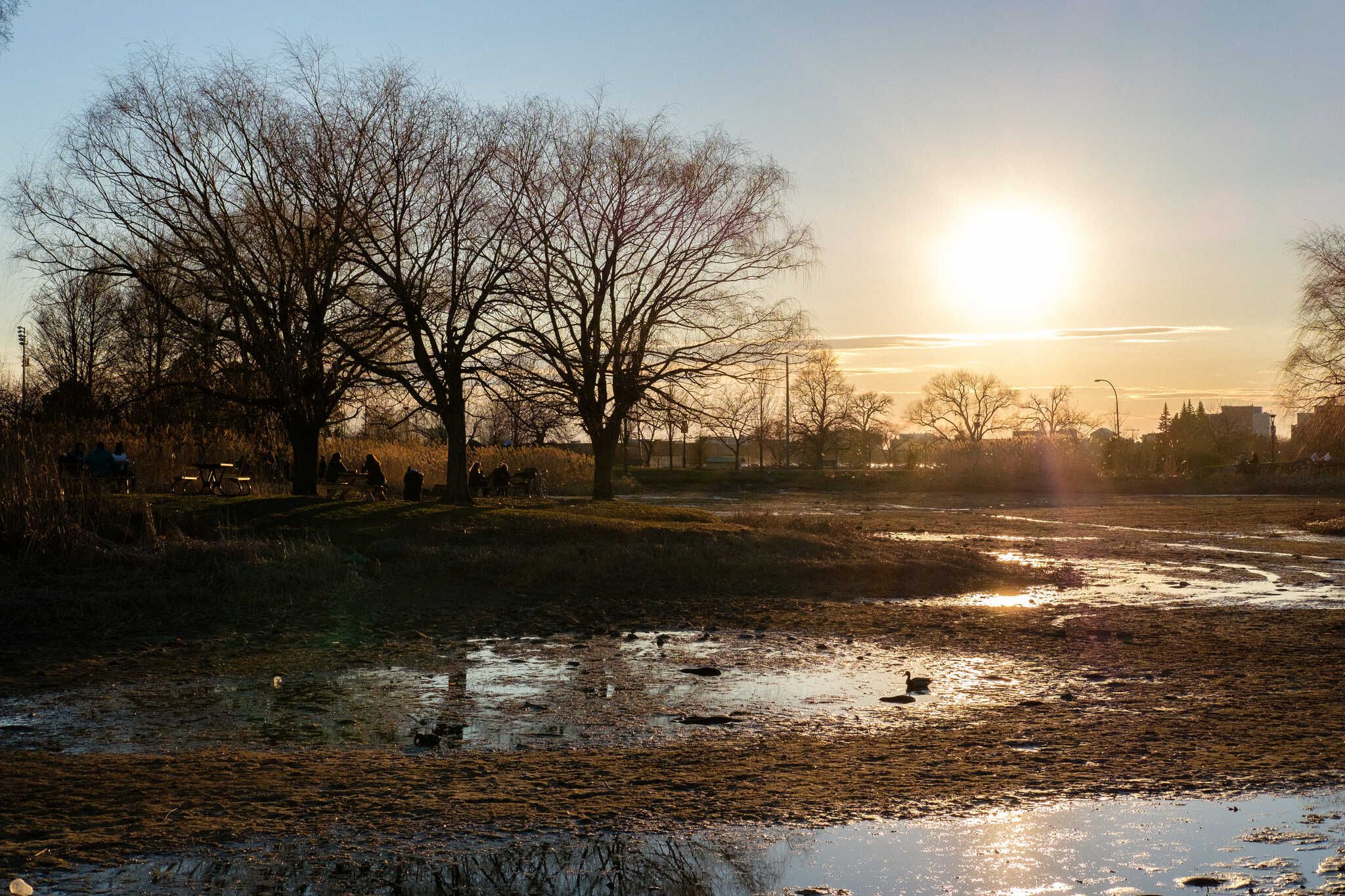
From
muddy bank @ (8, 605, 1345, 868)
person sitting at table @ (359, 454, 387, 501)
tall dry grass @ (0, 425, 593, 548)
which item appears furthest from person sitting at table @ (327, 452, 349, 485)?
muddy bank @ (8, 605, 1345, 868)

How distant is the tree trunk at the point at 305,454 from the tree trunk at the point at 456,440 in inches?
106

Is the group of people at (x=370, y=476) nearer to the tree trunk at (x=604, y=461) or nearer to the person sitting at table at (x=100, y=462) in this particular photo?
the person sitting at table at (x=100, y=462)

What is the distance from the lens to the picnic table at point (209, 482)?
2562 cm

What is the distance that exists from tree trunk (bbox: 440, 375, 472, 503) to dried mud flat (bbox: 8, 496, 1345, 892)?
1126 centimetres

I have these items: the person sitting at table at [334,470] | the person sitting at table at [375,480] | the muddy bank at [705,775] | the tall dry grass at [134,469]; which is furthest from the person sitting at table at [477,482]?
the muddy bank at [705,775]

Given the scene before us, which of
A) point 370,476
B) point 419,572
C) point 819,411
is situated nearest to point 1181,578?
point 419,572

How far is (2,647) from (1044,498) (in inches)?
1744

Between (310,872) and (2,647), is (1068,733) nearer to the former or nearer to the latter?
(310,872)

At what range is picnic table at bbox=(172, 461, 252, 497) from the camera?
84.1 ft

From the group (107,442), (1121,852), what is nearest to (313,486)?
(107,442)

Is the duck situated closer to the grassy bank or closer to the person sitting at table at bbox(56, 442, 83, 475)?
the grassy bank

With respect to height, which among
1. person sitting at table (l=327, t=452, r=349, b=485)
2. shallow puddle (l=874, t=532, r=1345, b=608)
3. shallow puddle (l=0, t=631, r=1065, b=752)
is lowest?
shallow puddle (l=0, t=631, r=1065, b=752)

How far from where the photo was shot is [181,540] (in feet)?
53.1

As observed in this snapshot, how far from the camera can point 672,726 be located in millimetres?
8562
